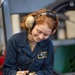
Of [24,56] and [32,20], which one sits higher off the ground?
[32,20]

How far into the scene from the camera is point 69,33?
2590mm

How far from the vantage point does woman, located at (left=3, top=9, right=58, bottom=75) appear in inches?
35.6

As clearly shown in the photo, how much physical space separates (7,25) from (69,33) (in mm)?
1447

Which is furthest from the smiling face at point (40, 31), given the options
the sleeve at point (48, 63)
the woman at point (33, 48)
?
the sleeve at point (48, 63)

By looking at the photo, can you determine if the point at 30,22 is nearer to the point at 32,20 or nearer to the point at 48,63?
the point at 32,20

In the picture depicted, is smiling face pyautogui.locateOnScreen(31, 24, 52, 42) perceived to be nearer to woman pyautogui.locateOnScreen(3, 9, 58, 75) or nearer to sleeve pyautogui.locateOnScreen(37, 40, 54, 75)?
woman pyautogui.locateOnScreen(3, 9, 58, 75)

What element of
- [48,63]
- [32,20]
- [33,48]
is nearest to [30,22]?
[32,20]

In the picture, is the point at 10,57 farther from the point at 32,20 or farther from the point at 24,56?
the point at 32,20

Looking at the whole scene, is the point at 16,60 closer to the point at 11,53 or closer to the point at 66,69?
the point at 11,53

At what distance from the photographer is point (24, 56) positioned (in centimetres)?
97

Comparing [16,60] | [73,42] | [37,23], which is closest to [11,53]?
[16,60]

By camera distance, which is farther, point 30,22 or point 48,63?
point 48,63

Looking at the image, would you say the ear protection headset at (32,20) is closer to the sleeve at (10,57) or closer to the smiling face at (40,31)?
the smiling face at (40,31)

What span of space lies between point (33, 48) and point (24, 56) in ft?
0.22
